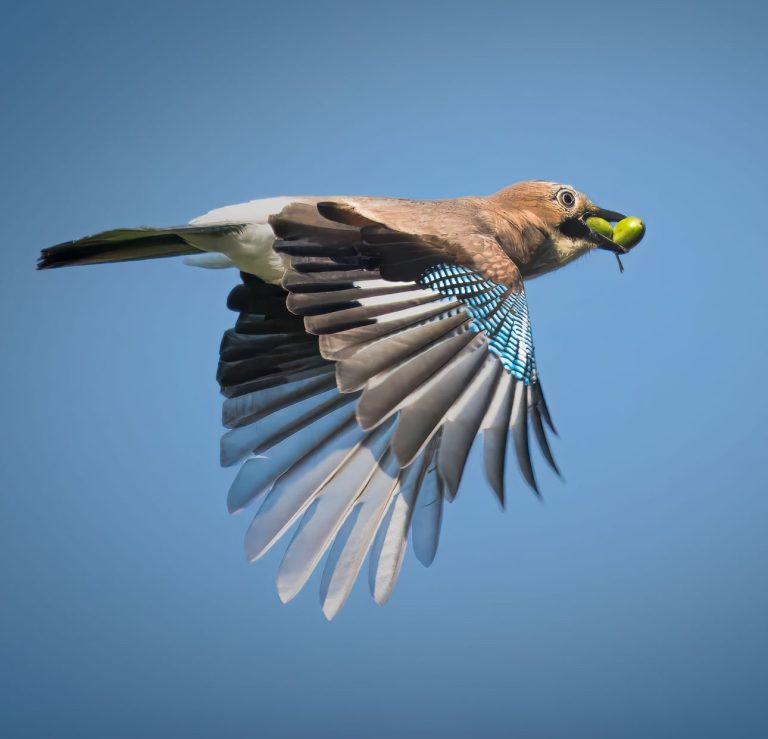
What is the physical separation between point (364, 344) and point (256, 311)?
60.8 inches

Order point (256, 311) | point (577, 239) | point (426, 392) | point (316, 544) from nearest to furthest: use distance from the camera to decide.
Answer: point (426, 392)
point (316, 544)
point (256, 311)
point (577, 239)

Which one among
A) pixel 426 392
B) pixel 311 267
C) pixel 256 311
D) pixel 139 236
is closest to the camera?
pixel 426 392

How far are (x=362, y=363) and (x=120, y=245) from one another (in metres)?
1.63

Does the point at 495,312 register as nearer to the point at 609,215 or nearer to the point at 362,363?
the point at 362,363

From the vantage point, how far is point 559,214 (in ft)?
19.5

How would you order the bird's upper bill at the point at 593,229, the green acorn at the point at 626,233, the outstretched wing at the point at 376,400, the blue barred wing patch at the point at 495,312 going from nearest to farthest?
the outstretched wing at the point at 376,400, the blue barred wing patch at the point at 495,312, the bird's upper bill at the point at 593,229, the green acorn at the point at 626,233

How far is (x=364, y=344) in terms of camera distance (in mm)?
3979

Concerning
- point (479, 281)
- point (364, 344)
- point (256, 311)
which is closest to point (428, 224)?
point (479, 281)

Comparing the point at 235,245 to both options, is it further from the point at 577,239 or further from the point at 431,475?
the point at 577,239

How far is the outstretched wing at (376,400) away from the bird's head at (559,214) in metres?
1.43

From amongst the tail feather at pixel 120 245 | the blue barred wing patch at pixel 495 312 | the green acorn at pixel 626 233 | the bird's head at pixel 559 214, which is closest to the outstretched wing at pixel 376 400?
the blue barred wing patch at pixel 495 312

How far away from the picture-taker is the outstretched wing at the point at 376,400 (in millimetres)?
3938

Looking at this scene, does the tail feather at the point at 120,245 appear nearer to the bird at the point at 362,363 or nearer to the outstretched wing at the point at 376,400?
the bird at the point at 362,363

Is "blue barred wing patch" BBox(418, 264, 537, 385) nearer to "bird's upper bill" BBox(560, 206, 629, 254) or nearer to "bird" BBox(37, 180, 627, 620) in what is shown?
"bird" BBox(37, 180, 627, 620)
